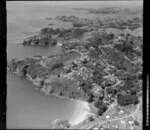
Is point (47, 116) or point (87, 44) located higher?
point (87, 44)

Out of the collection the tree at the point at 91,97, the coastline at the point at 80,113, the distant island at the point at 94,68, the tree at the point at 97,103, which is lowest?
the coastline at the point at 80,113

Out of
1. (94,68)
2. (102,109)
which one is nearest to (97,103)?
(102,109)

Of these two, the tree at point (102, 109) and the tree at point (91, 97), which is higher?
the tree at point (91, 97)

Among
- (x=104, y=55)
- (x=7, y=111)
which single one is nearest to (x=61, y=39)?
(x=104, y=55)
